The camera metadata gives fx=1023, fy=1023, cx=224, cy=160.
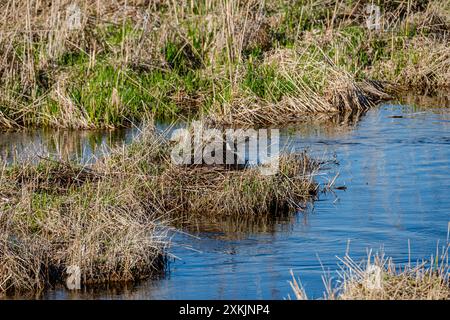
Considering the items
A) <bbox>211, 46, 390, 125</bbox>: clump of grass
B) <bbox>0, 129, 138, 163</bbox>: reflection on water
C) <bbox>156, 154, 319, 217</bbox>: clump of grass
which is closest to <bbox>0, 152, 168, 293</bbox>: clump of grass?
<bbox>156, 154, 319, 217</bbox>: clump of grass

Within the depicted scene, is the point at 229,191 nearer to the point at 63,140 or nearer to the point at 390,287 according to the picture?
the point at 390,287

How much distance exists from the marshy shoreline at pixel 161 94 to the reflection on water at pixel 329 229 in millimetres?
259

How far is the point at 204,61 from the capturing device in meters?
15.8

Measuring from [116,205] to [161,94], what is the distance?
5614mm

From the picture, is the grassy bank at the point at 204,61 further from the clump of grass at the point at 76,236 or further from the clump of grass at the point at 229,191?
the clump of grass at the point at 76,236

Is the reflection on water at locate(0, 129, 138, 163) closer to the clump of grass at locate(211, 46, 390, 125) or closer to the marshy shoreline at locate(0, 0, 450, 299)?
the marshy shoreline at locate(0, 0, 450, 299)

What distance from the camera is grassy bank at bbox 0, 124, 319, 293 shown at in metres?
8.22

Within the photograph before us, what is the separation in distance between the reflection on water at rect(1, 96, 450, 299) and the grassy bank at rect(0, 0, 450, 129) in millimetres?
1200

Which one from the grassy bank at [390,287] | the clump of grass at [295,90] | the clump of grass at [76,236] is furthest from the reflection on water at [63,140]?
the grassy bank at [390,287]

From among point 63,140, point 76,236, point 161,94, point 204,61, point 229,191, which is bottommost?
point 76,236

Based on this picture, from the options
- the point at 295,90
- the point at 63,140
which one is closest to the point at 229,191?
the point at 63,140

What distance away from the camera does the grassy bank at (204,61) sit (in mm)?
14133
